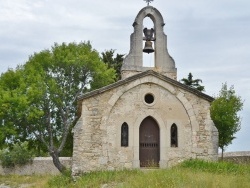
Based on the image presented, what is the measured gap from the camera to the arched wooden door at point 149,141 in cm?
1747

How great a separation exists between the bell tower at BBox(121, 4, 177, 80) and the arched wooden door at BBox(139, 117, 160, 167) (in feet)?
7.70

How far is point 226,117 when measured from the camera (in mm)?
27312

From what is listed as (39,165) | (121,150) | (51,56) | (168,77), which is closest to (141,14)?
(168,77)

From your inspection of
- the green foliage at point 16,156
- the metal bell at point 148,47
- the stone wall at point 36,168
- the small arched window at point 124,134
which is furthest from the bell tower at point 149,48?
the green foliage at point 16,156

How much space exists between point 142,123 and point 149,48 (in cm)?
342

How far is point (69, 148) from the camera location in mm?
35062

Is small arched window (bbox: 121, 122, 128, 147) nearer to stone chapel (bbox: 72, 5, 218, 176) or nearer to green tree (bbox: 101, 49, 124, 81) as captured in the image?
stone chapel (bbox: 72, 5, 218, 176)

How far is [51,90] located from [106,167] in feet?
47.3

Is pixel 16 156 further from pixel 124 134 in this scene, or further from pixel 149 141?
pixel 149 141

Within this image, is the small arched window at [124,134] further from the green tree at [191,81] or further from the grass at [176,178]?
the green tree at [191,81]

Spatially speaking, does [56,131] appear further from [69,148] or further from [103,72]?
[103,72]

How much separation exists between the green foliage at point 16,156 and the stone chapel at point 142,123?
1593cm

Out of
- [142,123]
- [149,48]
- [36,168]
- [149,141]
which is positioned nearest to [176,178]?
[149,141]

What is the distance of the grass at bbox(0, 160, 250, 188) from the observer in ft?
37.2
